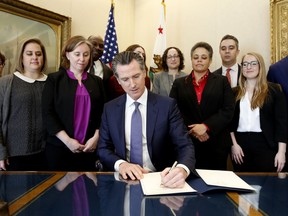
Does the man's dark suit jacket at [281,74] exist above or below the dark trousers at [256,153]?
above

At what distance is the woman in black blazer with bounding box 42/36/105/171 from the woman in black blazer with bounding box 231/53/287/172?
1.32 m

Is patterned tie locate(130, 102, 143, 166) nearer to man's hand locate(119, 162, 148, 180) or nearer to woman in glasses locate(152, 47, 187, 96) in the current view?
man's hand locate(119, 162, 148, 180)

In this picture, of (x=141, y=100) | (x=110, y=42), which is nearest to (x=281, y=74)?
(x=141, y=100)

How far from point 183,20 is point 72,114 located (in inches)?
129

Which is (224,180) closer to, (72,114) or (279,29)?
(72,114)

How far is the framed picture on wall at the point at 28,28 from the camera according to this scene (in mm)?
3555

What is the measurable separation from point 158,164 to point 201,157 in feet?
2.83

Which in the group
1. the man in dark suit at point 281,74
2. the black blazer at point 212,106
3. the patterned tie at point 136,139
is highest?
the man in dark suit at point 281,74

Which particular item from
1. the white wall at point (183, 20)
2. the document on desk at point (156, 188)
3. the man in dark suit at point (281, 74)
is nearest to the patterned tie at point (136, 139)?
the document on desk at point (156, 188)

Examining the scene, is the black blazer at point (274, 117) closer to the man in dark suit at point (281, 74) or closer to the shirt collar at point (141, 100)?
the man in dark suit at point (281, 74)

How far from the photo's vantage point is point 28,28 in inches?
152

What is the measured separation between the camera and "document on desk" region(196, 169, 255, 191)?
1343 mm

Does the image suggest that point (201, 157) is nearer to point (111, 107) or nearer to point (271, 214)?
point (111, 107)

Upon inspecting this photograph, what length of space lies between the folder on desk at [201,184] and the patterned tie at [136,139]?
0.32m
